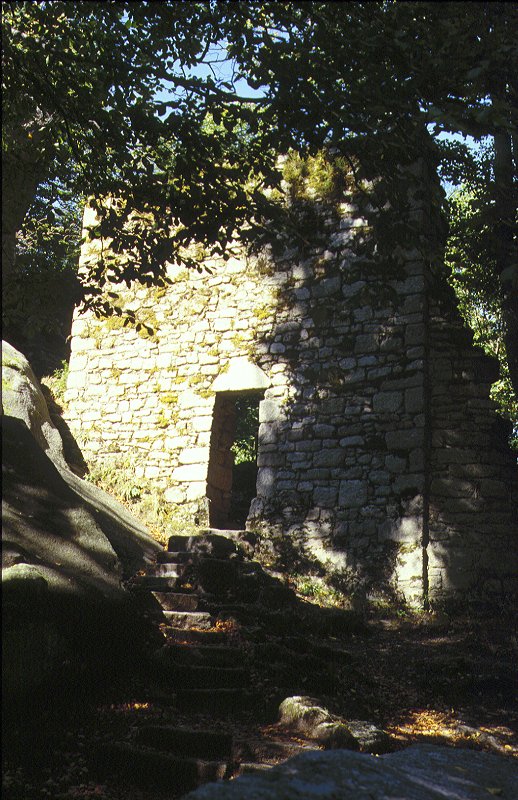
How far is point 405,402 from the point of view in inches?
328

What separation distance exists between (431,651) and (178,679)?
2897 millimetres

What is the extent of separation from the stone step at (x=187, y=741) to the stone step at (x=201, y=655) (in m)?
0.88

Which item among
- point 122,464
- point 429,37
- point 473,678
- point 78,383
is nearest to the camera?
point 429,37

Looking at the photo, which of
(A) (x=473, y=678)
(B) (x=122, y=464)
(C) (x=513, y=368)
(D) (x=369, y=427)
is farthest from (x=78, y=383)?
(A) (x=473, y=678)

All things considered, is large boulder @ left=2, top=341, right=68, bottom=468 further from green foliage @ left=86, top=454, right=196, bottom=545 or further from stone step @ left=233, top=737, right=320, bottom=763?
stone step @ left=233, top=737, right=320, bottom=763

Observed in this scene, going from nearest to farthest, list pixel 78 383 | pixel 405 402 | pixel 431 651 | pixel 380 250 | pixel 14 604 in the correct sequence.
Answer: pixel 14 604
pixel 380 250
pixel 431 651
pixel 405 402
pixel 78 383

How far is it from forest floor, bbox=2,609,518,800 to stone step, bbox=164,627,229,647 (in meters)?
0.29

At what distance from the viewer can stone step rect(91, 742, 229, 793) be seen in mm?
3508

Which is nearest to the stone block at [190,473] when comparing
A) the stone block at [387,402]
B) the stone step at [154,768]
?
the stone block at [387,402]

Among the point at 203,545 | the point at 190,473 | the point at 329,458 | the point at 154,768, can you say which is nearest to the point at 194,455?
the point at 190,473

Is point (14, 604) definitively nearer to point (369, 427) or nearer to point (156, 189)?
point (156, 189)

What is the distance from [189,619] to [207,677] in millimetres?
965

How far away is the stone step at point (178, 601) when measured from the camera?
6.09 meters

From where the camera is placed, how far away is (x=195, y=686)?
4.79m
